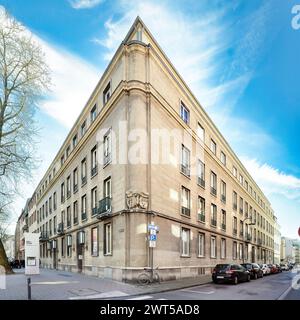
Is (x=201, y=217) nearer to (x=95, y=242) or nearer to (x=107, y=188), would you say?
(x=95, y=242)

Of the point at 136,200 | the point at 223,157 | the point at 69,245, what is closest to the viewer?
the point at 136,200

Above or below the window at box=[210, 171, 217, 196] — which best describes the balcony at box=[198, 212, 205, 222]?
below

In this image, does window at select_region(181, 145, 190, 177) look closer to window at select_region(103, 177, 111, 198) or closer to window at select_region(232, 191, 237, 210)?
window at select_region(103, 177, 111, 198)

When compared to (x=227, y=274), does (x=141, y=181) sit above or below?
above

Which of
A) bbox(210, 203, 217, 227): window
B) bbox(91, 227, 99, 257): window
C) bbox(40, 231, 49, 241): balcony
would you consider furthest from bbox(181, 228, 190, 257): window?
bbox(40, 231, 49, 241): balcony

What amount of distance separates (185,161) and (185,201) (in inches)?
118

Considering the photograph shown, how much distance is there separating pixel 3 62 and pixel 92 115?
25.0ft

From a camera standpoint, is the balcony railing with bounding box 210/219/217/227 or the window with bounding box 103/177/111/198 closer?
the window with bounding box 103/177/111/198

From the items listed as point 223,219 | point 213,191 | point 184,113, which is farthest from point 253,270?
point 184,113

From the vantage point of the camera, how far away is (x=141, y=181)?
721 inches

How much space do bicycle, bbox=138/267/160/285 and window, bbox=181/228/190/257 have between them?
16.4 ft

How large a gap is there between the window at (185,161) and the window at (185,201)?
125 cm

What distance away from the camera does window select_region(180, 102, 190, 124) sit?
975 inches
